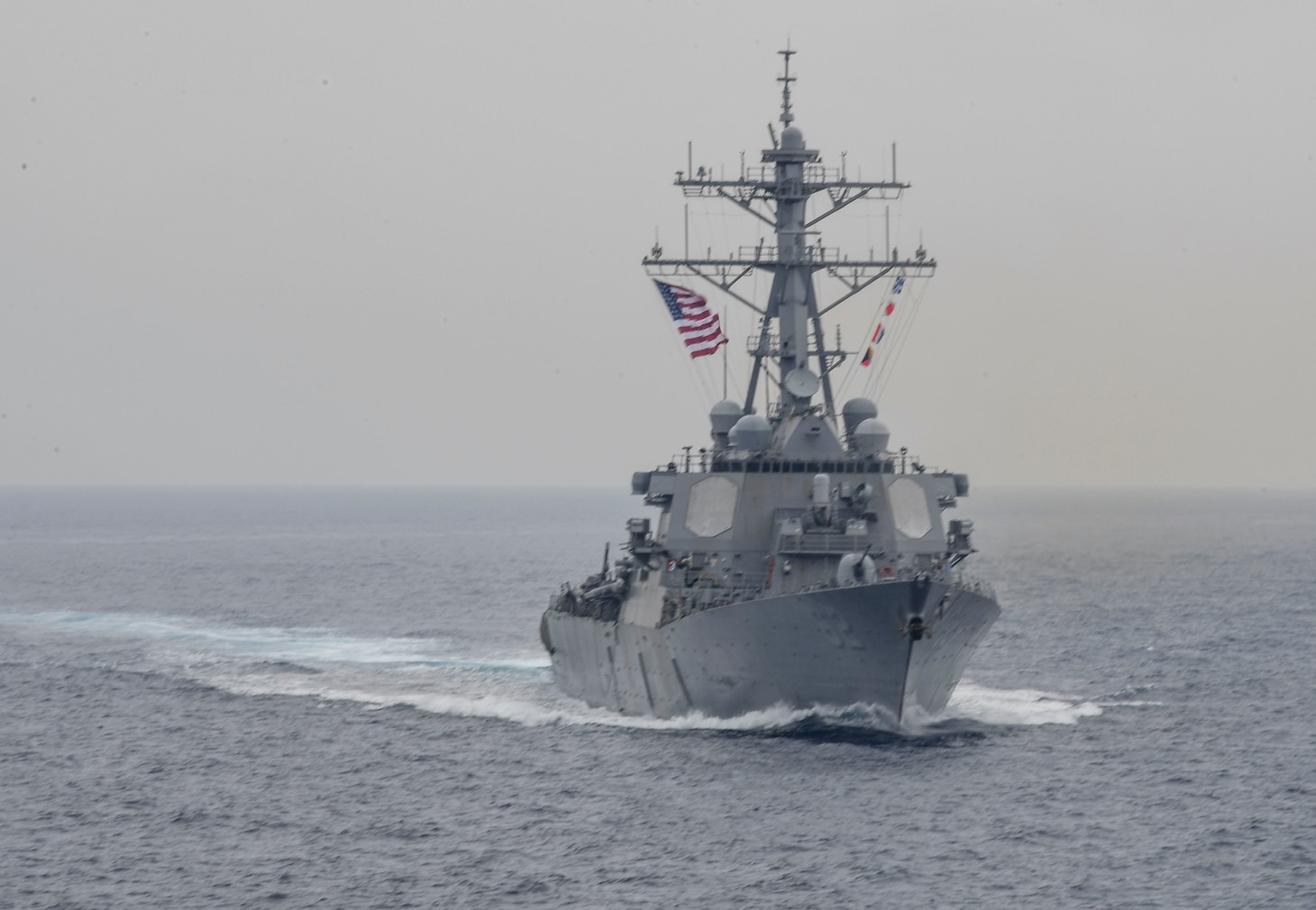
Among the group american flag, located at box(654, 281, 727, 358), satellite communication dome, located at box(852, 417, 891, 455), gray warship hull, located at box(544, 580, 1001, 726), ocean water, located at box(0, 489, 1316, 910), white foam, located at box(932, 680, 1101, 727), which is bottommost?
ocean water, located at box(0, 489, 1316, 910)

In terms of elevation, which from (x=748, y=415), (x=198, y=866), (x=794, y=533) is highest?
(x=748, y=415)

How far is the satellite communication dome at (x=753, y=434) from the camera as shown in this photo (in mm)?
35250

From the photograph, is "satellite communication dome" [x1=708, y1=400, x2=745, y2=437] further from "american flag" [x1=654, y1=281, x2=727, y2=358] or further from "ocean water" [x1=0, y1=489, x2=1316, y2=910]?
"ocean water" [x1=0, y1=489, x2=1316, y2=910]

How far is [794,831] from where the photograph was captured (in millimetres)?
25359

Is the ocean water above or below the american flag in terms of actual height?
below

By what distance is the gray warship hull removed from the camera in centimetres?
2971

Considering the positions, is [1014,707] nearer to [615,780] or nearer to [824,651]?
[824,651]

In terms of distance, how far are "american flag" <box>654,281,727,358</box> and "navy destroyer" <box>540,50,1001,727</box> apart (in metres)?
0.04

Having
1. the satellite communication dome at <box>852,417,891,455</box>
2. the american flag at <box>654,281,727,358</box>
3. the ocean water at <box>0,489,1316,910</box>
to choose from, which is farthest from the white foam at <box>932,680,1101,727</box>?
the american flag at <box>654,281,727,358</box>

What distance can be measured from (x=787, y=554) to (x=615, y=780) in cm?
618

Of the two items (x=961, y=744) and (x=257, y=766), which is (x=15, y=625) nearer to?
(x=257, y=766)

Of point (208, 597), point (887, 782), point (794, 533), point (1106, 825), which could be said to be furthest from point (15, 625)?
point (1106, 825)

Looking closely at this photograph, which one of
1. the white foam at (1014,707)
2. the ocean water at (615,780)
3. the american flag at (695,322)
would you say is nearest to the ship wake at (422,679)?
the white foam at (1014,707)

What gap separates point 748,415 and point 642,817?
1223 cm
